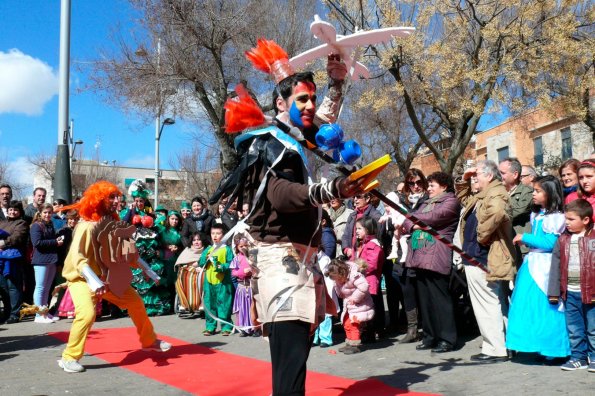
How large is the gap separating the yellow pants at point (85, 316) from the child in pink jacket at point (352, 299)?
2067 millimetres

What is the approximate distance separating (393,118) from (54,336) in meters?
20.7

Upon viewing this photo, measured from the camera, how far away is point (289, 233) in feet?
10.2

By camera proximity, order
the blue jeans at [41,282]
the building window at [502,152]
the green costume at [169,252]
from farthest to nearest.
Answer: the building window at [502,152] → the green costume at [169,252] → the blue jeans at [41,282]

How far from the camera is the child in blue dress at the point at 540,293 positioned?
496cm

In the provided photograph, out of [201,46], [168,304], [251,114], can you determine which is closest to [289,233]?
[251,114]

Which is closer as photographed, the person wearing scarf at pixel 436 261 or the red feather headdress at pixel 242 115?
the red feather headdress at pixel 242 115

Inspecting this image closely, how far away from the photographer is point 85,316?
5406 mm

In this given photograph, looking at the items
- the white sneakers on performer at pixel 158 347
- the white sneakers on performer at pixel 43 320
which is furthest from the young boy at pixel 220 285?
the white sneakers on performer at pixel 43 320

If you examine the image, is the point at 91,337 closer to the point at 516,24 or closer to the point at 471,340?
the point at 471,340

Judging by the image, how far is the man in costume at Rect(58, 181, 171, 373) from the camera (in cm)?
542

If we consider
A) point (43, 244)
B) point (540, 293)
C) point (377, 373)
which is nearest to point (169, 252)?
point (43, 244)

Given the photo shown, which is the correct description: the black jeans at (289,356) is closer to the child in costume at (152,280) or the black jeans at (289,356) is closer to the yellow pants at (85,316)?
the yellow pants at (85,316)

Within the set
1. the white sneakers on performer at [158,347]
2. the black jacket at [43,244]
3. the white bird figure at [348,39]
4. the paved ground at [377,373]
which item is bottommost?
the paved ground at [377,373]

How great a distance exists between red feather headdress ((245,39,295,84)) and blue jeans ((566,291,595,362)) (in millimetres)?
3253
